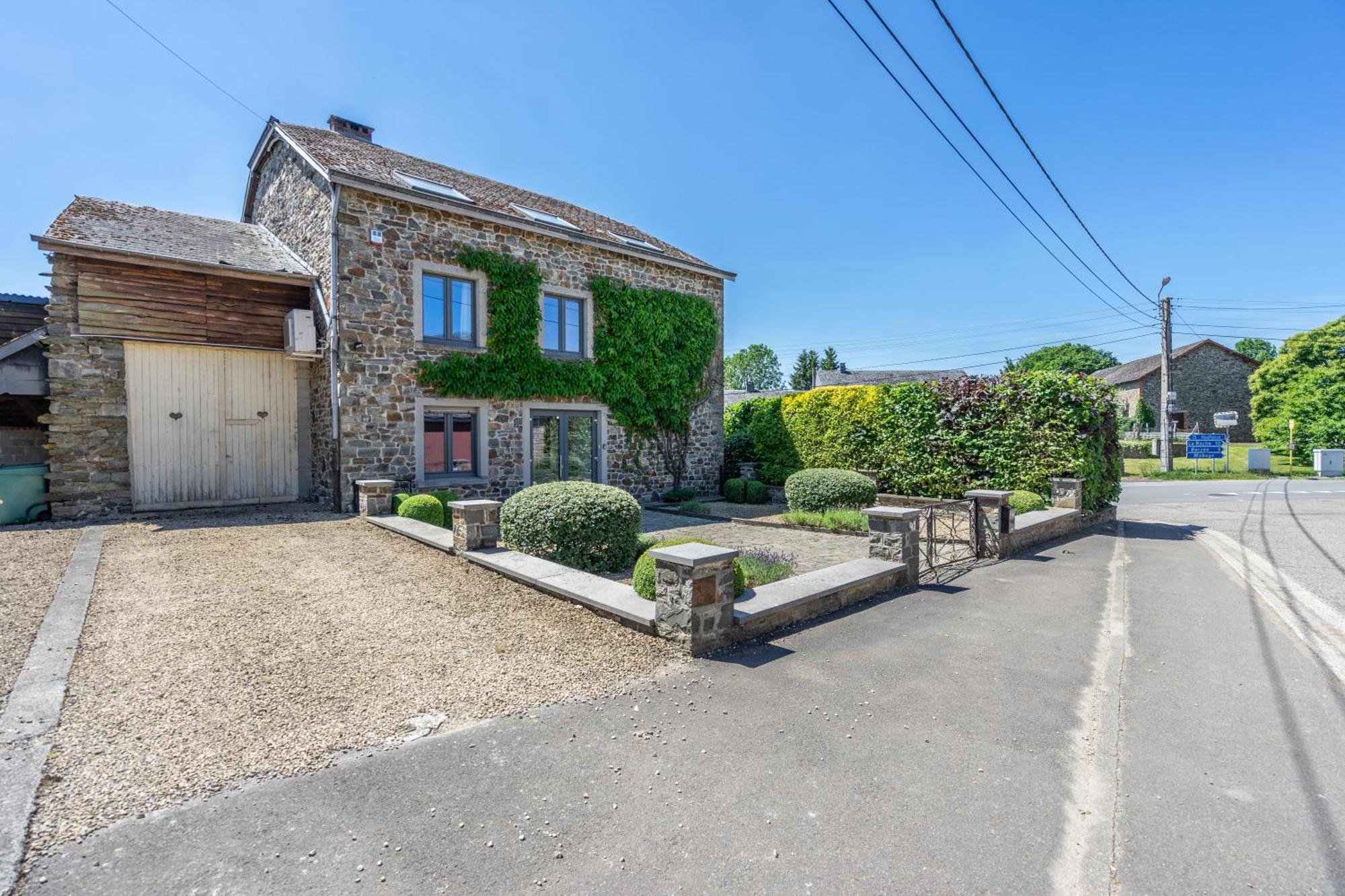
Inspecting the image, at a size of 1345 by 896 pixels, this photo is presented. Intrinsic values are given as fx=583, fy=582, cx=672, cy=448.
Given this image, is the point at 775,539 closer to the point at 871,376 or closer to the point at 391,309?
the point at 391,309

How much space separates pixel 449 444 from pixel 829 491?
7582 millimetres

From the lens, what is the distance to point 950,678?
4.09 meters

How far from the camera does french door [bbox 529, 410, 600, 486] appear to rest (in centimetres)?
1286

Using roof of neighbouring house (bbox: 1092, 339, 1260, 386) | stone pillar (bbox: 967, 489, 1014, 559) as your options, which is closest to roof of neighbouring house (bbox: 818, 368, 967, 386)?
roof of neighbouring house (bbox: 1092, 339, 1260, 386)

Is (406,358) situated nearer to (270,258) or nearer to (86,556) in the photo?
(270,258)

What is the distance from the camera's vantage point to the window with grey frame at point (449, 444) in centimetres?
1148

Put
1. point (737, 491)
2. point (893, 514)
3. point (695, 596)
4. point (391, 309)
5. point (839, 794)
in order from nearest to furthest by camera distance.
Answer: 1. point (839, 794)
2. point (695, 596)
3. point (893, 514)
4. point (391, 309)
5. point (737, 491)

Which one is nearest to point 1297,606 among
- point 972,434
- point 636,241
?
point 972,434

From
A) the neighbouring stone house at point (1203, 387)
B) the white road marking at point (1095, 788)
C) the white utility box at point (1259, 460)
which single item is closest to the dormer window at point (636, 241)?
the white road marking at point (1095, 788)

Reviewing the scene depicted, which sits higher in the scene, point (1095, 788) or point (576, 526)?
point (576, 526)

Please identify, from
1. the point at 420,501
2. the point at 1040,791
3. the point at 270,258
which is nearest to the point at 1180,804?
the point at 1040,791

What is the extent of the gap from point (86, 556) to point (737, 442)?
44.4 ft

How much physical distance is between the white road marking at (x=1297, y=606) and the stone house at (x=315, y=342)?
11.4 metres

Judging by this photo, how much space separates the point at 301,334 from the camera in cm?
1064
